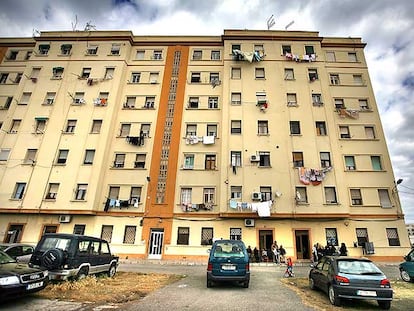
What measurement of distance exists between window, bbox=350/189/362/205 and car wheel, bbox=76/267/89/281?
2121cm

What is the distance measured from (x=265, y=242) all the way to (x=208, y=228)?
195 inches

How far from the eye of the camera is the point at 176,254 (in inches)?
835

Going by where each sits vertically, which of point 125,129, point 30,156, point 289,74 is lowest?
point 30,156

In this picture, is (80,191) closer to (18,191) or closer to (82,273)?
(18,191)

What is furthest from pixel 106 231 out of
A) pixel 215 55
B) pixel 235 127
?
pixel 215 55

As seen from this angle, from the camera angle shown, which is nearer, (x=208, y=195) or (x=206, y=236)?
(x=206, y=236)

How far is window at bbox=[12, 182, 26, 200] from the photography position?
22344 millimetres

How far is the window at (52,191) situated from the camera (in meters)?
22.3

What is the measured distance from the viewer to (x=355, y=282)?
7.29 meters

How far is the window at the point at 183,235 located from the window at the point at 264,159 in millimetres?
8838

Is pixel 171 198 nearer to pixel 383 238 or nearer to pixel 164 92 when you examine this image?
pixel 164 92

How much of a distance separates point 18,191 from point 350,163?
30.3 meters

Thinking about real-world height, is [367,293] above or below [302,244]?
below

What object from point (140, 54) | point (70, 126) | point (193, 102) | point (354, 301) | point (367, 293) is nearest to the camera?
point (367, 293)
